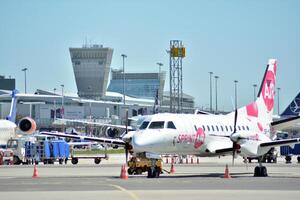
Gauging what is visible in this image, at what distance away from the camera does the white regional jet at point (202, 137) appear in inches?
1549

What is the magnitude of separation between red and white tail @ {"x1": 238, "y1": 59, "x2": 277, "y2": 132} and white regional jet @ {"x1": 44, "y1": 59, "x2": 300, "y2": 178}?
8 cm

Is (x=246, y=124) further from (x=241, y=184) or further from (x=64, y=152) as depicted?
(x=64, y=152)

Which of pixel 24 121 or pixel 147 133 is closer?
pixel 147 133

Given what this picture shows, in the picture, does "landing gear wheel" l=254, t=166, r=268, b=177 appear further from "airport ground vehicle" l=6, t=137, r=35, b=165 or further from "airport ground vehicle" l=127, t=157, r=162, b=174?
"airport ground vehicle" l=6, t=137, r=35, b=165

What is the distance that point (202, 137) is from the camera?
4262 cm

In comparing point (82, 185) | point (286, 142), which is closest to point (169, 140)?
point (286, 142)

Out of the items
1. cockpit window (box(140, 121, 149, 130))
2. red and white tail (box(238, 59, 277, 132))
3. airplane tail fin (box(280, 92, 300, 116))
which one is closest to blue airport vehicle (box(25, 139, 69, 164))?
red and white tail (box(238, 59, 277, 132))

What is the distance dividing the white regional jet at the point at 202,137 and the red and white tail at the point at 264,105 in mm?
84

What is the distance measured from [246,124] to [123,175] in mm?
10862

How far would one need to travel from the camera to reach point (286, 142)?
134 feet

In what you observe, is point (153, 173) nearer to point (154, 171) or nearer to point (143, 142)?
point (154, 171)

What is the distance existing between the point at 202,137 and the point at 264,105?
690 cm

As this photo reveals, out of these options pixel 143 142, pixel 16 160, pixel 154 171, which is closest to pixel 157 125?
pixel 143 142

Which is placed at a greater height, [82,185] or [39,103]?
[39,103]
